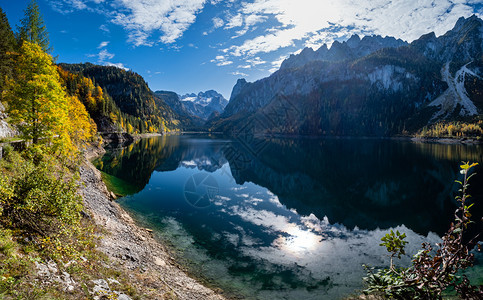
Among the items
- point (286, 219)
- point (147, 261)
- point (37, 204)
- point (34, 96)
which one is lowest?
point (286, 219)

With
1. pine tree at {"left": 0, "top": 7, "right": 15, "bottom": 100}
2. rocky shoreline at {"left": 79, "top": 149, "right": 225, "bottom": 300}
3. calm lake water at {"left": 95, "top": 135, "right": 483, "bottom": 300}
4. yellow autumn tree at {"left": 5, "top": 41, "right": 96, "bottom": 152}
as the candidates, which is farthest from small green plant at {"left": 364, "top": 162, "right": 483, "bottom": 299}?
pine tree at {"left": 0, "top": 7, "right": 15, "bottom": 100}

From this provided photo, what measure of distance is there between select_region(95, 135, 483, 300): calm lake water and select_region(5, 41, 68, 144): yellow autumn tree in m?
14.5

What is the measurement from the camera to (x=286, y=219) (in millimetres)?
32406

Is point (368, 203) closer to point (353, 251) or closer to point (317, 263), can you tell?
point (353, 251)

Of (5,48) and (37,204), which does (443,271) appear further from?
(5,48)

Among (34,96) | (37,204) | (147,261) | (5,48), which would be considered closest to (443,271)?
(37,204)

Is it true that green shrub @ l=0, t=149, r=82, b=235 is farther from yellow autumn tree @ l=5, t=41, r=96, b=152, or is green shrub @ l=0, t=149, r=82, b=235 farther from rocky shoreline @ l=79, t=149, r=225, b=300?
yellow autumn tree @ l=5, t=41, r=96, b=152

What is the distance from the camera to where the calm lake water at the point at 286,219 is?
65.2 ft

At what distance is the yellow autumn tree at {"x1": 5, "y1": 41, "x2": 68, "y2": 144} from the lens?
2306cm

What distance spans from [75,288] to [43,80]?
2331 cm

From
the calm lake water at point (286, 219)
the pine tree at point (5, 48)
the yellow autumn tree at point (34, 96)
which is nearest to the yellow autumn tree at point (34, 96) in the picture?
the yellow autumn tree at point (34, 96)

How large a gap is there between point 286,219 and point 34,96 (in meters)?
32.2

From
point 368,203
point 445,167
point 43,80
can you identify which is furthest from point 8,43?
point 445,167

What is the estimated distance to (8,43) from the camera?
51.2 meters
